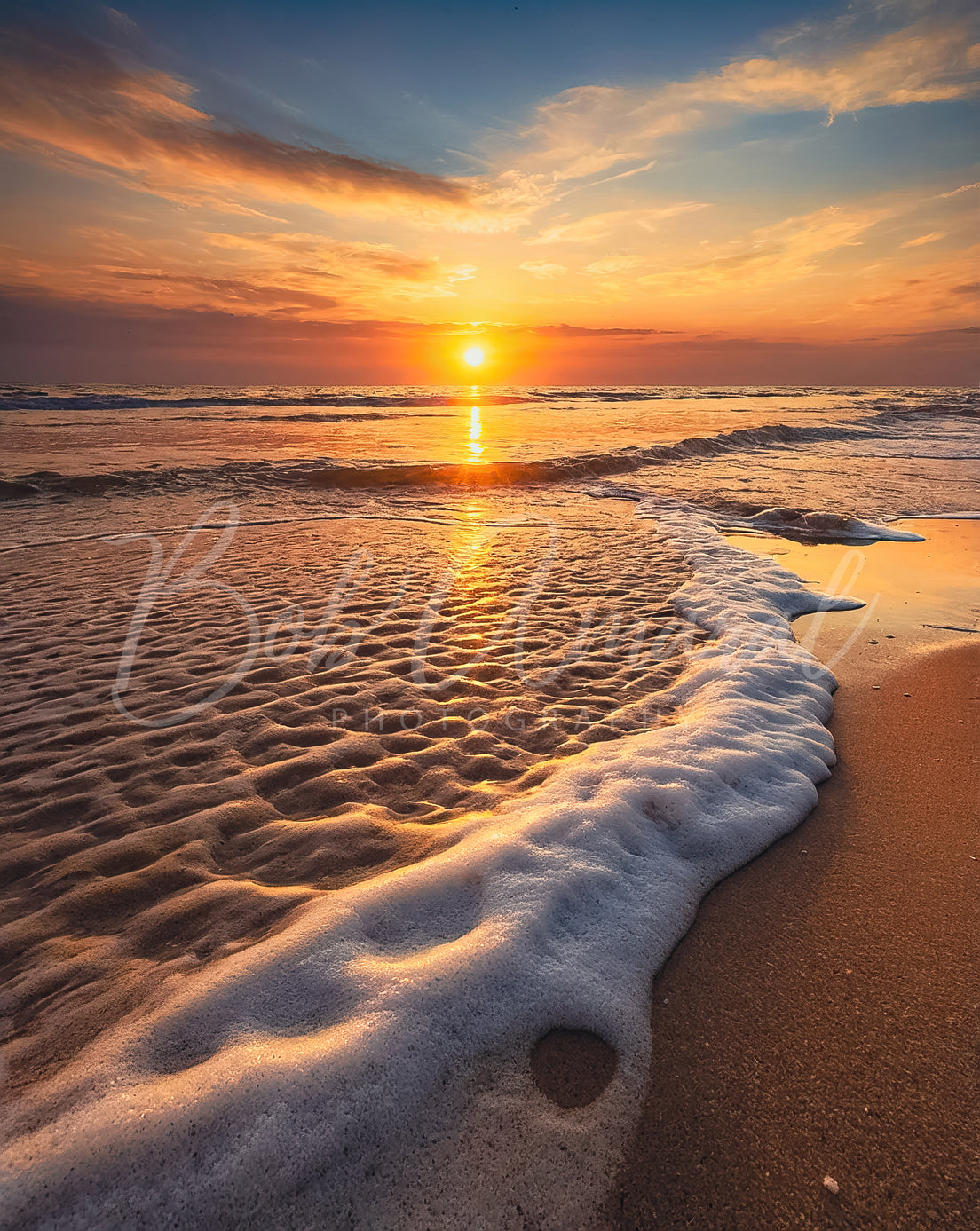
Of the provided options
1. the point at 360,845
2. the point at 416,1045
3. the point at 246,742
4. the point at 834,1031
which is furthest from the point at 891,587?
the point at 416,1045

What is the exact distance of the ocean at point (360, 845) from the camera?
170 cm

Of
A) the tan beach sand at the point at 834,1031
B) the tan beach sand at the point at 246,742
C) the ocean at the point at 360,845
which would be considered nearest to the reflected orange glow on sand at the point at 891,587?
the ocean at the point at 360,845

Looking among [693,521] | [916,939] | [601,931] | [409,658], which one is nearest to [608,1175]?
[601,931]

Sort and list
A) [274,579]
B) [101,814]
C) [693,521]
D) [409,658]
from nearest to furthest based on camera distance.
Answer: [101,814], [409,658], [274,579], [693,521]

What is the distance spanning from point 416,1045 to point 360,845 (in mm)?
1044

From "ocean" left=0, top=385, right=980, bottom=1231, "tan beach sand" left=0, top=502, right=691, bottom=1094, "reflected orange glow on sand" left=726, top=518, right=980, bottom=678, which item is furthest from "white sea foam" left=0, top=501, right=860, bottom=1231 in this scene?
"reflected orange glow on sand" left=726, top=518, right=980, bottom=678

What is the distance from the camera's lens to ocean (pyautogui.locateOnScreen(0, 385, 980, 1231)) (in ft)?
5.57

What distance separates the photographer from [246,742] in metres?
3.73

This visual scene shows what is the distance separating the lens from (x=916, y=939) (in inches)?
94.0

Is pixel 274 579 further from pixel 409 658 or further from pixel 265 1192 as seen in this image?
pixel 265 1192

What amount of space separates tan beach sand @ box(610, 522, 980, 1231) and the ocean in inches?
5.6

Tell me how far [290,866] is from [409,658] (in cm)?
238

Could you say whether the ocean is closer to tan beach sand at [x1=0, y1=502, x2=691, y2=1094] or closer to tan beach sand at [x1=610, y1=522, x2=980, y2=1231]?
tan beach sand at [x1=0, y1=502, x2=691, y2=1094]

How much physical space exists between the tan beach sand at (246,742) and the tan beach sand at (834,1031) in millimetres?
1262
